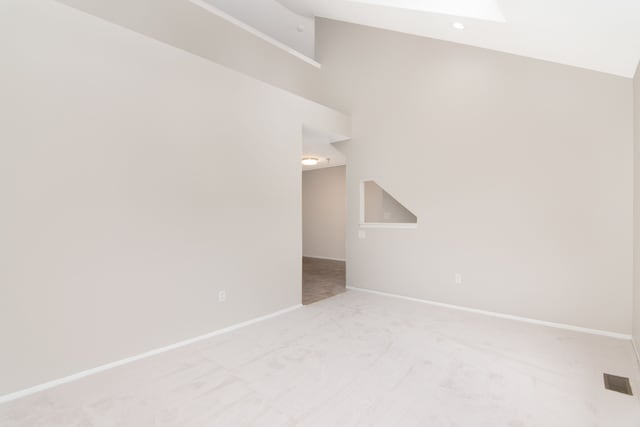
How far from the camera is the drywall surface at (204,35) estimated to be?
2785 millimetres

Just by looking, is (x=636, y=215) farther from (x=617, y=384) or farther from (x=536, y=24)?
(x=536, y=24)

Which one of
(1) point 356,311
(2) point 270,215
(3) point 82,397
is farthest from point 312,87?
(3) point 82,397

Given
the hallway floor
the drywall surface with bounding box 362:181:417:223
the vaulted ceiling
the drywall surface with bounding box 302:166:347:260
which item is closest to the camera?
the vaulted ceiling

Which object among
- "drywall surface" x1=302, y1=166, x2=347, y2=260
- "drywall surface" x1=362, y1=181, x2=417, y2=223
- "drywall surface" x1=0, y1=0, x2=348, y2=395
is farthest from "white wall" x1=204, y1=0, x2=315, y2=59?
"drywall surface" x1=302, y1=166, x2=347, y2=260

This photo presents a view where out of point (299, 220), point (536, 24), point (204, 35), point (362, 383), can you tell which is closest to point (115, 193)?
point (204, 35)

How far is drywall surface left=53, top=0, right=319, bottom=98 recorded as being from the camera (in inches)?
110

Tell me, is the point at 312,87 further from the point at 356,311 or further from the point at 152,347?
the point at 152,347

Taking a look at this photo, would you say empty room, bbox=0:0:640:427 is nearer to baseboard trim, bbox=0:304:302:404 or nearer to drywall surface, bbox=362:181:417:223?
baseboard trim, bbox=0:304:302:404

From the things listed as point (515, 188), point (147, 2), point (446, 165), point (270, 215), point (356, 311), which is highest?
point (147, 2)

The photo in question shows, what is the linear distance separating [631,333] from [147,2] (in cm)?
573

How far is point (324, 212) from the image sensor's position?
350 inches

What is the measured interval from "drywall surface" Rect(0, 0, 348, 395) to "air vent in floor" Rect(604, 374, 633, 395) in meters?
3.21

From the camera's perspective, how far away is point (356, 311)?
157 inches

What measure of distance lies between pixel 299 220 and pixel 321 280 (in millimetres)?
2119
